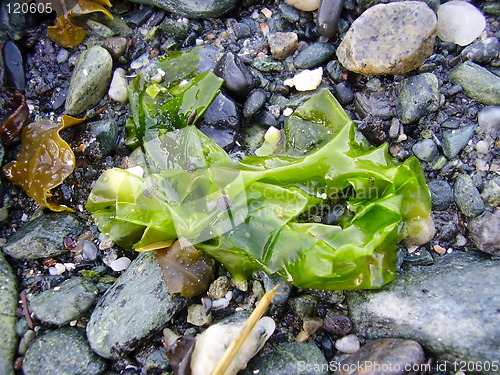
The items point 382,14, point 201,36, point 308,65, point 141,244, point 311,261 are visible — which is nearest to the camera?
point 311,261

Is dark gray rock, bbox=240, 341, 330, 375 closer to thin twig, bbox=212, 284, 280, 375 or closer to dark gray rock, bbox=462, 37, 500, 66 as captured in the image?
thin twig, bbox=212, 284, 280, 375

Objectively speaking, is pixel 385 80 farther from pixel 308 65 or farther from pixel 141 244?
pixel 141 244

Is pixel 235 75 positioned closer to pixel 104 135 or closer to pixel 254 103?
pixel 254 103

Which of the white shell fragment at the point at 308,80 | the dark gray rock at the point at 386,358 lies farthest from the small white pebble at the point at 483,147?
the dark gray rock at the point at 386,358

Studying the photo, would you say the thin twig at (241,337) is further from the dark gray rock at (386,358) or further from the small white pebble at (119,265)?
the small white pebble at (119,265)

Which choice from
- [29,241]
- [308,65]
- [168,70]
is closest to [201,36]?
[168,70]

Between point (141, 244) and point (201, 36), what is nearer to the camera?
point (141, 244)
